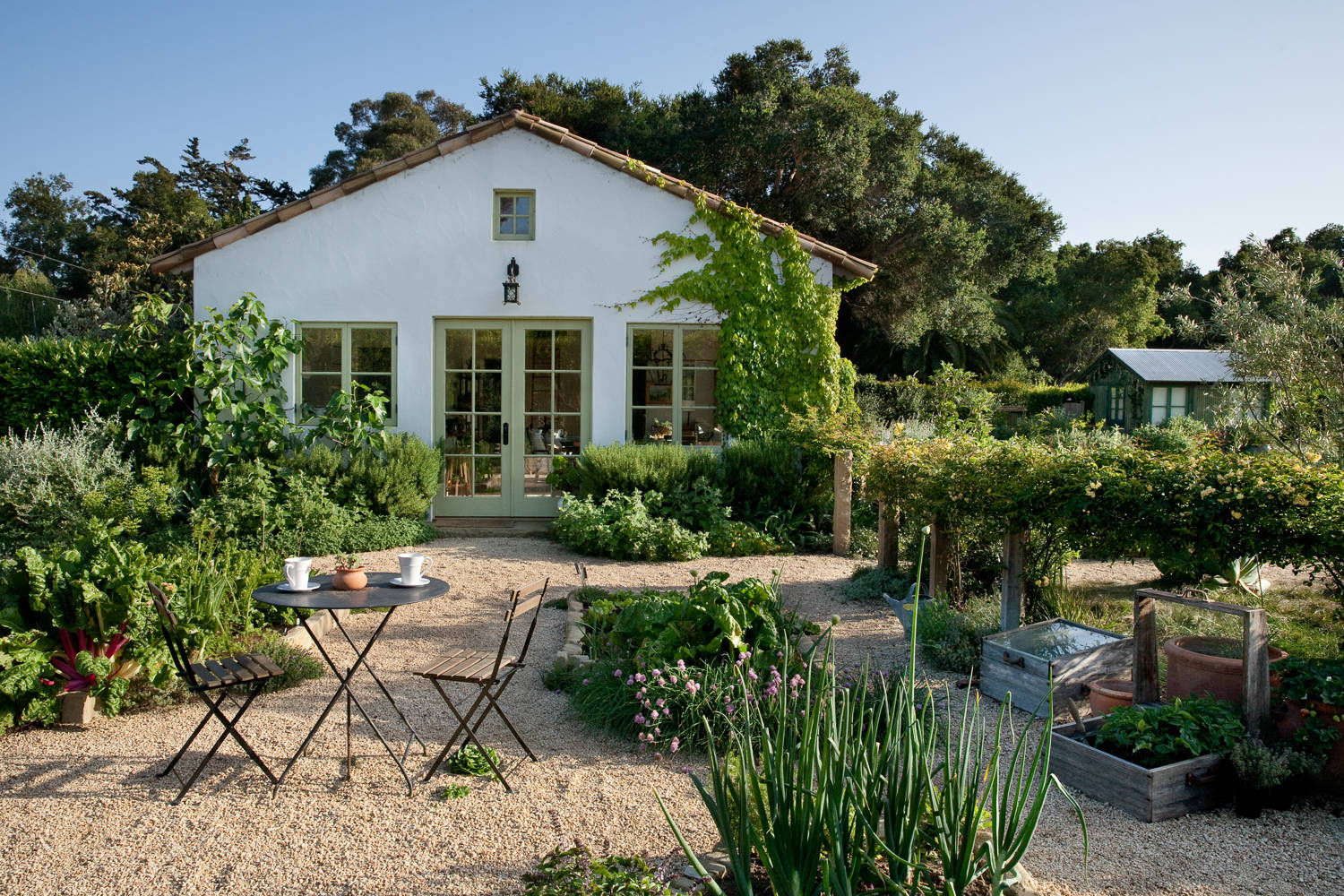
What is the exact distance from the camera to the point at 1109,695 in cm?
449

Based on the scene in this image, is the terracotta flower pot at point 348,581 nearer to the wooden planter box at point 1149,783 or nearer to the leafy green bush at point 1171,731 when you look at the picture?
the wooden planter box at point 1149,783

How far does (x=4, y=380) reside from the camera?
975cm

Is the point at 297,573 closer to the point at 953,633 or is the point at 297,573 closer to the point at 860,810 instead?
the point at 860,810

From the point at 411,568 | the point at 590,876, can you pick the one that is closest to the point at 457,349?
the point at 411,568

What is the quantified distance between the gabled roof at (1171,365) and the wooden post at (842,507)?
607 inches

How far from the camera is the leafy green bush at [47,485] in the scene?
822cm

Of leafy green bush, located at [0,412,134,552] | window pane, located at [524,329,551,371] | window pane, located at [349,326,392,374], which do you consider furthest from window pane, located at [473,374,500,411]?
leafy green bush, located at [0,412,134,552]

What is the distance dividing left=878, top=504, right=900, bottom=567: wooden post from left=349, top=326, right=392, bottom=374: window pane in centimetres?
627

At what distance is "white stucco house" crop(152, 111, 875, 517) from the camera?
10.6 meters

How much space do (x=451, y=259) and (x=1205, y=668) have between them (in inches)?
351

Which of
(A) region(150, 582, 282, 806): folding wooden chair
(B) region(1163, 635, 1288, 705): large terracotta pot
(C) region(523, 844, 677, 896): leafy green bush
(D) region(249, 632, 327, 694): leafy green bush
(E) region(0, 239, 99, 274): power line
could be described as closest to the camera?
(C) region(523, 844, 677, 896): leafy green bush

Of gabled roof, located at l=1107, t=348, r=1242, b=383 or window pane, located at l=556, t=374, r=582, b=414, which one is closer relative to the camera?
window pane, located at l=556, t=374, r=582, b=414

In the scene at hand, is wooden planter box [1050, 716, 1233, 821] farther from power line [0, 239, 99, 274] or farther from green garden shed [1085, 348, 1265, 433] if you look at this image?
power line [0, 239, 99, 274]

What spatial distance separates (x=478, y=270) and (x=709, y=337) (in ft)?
9.54
